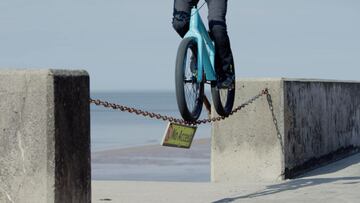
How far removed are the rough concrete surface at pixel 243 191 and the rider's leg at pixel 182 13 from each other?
161 centimetres

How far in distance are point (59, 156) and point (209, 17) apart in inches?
125

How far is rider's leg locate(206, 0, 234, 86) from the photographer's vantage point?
9211mm

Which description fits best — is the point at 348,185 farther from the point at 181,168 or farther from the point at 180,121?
the point at 181,168

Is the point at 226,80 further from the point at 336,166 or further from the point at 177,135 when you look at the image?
the point at 336,166

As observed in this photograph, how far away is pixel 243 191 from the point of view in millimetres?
10039

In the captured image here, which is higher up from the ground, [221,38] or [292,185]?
[221,38]

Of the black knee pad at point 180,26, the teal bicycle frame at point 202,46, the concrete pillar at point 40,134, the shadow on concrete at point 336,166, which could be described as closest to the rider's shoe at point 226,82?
the teal bicycle frame at point 202,46

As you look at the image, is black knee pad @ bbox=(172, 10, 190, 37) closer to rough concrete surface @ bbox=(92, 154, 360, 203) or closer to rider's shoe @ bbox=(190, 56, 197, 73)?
rider's shoe @ bbox=(190, 56, 197, 73)

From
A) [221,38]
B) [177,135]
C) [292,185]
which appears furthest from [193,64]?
[292,185]

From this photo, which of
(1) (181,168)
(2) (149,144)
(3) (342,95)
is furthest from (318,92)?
(2) (149,144)

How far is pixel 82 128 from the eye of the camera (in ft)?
22.4

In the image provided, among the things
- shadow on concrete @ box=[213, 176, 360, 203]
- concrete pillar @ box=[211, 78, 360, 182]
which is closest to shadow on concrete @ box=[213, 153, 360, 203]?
shadow on concrete @ box=[213, 176, 360, 203]

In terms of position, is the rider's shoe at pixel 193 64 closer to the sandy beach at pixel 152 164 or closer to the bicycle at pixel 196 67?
the bicycle at pixel 196 67

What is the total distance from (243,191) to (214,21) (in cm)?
184
